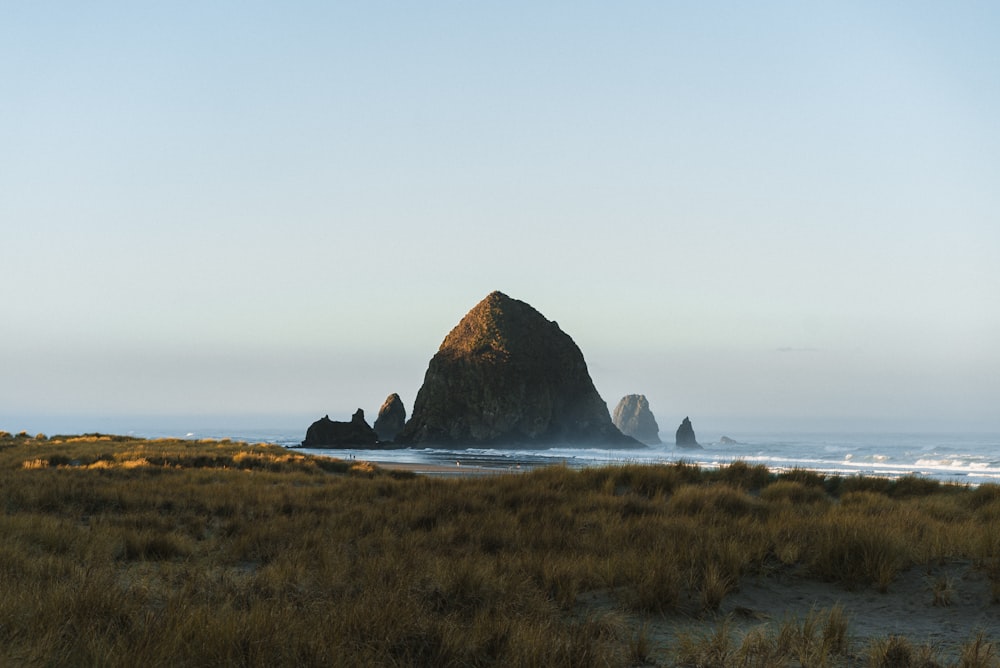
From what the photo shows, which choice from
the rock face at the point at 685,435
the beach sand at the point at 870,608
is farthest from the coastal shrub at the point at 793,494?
the rock face at the point at 685,435

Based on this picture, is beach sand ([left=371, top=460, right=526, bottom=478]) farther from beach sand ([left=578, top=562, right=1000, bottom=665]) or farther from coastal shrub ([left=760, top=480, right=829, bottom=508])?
beach sand ([left=578, top=562, right=1000, bottom=665])

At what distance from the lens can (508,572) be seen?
24.4 ft

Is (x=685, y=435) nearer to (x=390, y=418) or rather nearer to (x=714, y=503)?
(x=390, y=418)

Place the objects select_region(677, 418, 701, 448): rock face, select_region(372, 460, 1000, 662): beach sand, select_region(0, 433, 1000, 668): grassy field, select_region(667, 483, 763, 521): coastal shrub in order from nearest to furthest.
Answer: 1. select_region(0, 433, 1000, 668): grassy field
2. select_region(372, 460, 1000, 662): beach sand
3. select_region(667, 483, 763, 521): coastal shrub
4. select_region(677, 418, 701, 448): rock face

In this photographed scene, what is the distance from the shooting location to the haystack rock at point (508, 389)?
11156cm

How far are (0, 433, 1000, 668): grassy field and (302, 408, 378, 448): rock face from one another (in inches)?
3073

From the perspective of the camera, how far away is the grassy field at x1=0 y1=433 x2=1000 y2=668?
15.9ft

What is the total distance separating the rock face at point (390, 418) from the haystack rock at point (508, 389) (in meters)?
17.8

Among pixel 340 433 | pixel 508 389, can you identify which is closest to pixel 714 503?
pixel 340 433

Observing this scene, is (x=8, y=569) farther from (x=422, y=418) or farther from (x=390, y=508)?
(x=422, y=418)

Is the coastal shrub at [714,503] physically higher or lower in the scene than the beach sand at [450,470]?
higher

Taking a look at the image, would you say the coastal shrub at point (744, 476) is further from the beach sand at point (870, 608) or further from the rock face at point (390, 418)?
the rock face at point (390, 418)

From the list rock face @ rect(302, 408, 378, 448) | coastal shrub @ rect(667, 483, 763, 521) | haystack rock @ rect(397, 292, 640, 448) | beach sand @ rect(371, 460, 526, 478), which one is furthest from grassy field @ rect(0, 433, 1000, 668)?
haystack rock @ rect(397, 292, 640, 448)

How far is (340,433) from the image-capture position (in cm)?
9544
